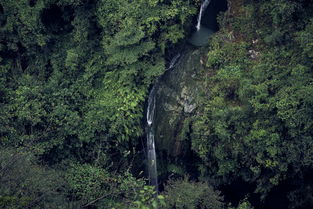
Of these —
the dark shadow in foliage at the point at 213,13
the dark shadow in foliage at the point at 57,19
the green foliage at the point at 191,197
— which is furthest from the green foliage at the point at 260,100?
the dark shadow in foliage at the point at 57,19

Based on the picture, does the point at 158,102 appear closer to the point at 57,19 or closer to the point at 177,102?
the point at 177,102

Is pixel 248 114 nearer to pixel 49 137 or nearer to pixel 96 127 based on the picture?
pixel 96 127

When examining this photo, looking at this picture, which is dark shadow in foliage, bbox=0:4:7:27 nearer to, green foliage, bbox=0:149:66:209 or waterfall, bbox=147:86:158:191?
→ green foliage, bbox=0:149:66:209

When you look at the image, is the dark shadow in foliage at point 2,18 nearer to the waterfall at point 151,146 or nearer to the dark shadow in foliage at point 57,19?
the dark shadow in foliage at point 57,19

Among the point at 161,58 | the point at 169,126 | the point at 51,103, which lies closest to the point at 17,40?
the point at 51,103

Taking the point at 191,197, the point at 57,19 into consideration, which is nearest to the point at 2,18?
the point at 57,19

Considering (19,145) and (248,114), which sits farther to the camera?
(19,145)

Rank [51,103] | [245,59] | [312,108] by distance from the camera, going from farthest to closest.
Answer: [51,103]
[245,59]
[312,108]

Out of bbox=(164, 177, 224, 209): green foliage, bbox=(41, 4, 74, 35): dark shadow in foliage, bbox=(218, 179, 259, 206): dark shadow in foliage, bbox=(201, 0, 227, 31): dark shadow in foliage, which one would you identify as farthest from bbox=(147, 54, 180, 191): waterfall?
bbox=(41, 4, 74, 35): dark shadow in foliage
